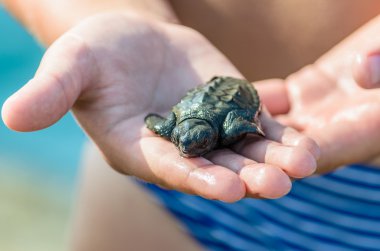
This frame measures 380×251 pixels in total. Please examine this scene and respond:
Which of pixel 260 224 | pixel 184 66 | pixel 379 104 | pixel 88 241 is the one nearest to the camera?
pixel 379 104

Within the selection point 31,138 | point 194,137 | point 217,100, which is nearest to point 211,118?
point 217,100

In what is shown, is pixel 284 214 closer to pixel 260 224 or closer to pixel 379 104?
pixel 260 224

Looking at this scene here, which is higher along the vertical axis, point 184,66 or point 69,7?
point 69,7

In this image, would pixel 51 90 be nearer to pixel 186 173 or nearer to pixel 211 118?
pixel 186 173

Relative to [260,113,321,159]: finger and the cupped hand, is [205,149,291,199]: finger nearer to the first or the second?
the cupped hand

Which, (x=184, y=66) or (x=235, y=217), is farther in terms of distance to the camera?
(x=235, y=217)

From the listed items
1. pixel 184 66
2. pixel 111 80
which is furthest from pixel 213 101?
pixel 111 80
